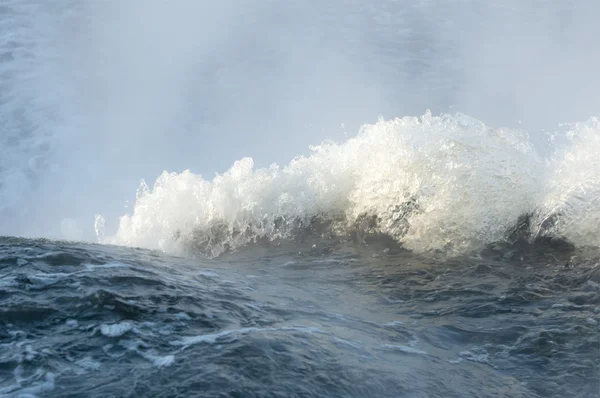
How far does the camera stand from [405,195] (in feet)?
24.6

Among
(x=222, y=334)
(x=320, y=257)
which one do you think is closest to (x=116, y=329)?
(x=222, y=334)

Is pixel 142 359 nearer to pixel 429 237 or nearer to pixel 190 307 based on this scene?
pixel 190 307

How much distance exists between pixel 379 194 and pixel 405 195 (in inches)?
14.4

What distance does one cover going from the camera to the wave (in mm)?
6820

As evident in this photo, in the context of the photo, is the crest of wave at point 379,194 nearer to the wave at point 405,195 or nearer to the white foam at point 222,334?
the wave at point 405,195

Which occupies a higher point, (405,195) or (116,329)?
(405,195)

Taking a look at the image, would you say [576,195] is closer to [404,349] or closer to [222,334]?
[404,349]

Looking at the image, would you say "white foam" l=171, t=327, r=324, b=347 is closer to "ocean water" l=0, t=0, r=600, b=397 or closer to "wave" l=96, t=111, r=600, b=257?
"ocean water" l=0, t=0, r=600, b=397

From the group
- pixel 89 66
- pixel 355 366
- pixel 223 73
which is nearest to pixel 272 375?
pixel 355 366

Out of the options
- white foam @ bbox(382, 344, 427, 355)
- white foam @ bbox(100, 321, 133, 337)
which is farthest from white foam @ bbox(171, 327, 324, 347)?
white foam @ bbox(382, 344, 427, 355)

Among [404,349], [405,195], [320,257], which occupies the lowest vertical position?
[404,349]

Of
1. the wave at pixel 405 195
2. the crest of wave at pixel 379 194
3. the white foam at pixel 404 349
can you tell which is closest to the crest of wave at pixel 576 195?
the wave at pixel 405 195

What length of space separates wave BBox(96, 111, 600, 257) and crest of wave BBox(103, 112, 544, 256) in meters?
0.01

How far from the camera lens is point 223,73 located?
21.6 m
